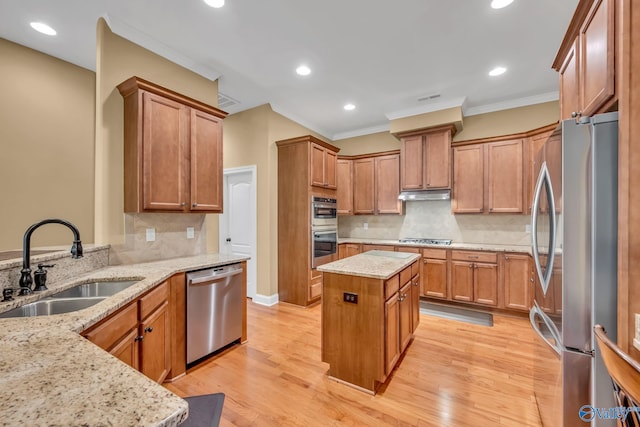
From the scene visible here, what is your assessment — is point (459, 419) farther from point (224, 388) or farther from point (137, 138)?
point (137, 138)

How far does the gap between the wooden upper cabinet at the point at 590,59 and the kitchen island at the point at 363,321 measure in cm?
155

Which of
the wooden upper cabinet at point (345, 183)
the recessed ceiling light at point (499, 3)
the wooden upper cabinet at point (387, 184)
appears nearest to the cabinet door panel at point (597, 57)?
the recessed ceiling light at point (499, 3)

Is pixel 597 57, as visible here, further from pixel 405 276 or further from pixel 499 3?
pixel 405 276

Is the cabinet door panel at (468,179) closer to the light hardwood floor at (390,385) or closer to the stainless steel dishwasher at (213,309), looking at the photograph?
the light hardwood floor at (390,385)

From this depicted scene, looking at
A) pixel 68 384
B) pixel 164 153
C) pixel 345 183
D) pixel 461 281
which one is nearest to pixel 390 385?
pixel 68 384

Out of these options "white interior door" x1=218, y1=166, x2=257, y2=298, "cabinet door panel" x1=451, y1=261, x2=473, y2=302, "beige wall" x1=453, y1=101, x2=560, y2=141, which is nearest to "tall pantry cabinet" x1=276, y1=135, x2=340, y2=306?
"white interior door" x1=218, y1=166, x2=257, y2=298

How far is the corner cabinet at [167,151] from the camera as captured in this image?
7.68 ft

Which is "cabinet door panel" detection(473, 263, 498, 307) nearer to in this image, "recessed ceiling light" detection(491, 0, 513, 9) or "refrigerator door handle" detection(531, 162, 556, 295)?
"refrigerator door handle" detection(531, 162, 556, 295)

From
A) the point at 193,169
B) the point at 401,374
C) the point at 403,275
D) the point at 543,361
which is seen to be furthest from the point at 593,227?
the point at 193,169

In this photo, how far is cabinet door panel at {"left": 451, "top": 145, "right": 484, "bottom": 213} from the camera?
396 cm

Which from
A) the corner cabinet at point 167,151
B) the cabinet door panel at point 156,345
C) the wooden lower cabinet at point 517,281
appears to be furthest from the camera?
the wooden lower cabinet at point 517,281

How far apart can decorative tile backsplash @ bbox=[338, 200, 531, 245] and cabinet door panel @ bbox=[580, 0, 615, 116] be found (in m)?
2.91

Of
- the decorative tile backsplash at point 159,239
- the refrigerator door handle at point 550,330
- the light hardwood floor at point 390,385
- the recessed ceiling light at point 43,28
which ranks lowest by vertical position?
the light hardwood floor at point 390,385

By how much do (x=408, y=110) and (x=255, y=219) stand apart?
3054 mm
